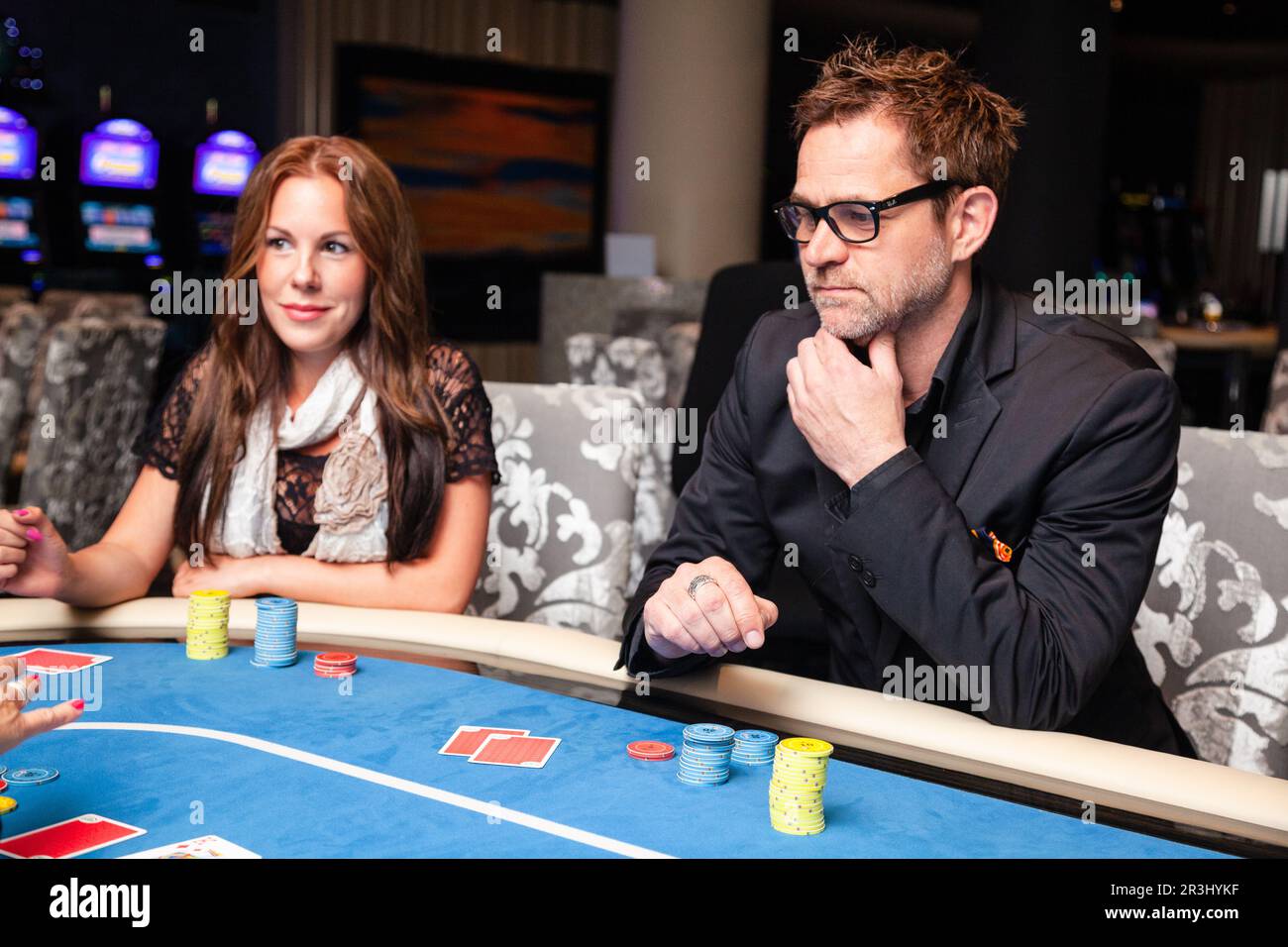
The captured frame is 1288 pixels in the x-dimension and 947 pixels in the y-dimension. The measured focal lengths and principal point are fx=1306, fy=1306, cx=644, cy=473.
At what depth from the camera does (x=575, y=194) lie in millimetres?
10438

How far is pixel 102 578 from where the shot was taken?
1872 millimetres

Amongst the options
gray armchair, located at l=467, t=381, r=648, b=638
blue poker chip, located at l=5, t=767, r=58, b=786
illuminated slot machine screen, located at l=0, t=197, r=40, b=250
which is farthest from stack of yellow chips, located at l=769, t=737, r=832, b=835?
illuminated slot machine screen, located at l=0, t=197, r=40, b=250

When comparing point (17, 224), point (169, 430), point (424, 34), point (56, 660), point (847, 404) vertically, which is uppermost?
point (424, 34)

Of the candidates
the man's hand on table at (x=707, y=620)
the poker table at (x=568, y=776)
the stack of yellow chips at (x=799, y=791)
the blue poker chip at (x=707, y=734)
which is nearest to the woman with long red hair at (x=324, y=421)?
the poker table at (x=568, y=776)

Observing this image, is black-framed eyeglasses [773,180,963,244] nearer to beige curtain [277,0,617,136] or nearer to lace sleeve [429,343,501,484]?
lace sleeve [429,343,501,484]

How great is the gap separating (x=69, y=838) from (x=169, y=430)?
1.27 m

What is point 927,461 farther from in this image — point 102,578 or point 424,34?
point 424,34

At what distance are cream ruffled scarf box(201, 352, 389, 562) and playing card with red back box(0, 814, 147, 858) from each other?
1046 mm

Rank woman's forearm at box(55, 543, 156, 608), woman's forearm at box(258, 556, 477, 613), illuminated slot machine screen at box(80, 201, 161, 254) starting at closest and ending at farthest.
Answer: woman's forearm at box(55, 543, 156, 608)
woman's forearm at box(258, 556, 477, 613)
illuminated slot machine screen at box(80, 201, 161, 254)

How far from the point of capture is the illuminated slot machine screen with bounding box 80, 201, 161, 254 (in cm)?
880

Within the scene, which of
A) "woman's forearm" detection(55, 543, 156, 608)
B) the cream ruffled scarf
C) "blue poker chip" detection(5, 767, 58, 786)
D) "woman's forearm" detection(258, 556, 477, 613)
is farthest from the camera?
the cream ruffled scarf

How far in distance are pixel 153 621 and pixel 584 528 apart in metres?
0.86

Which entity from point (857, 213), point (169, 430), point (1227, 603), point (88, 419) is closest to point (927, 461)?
point (857, 213)

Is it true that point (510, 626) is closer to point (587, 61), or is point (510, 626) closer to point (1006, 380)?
point (1006, 380)
